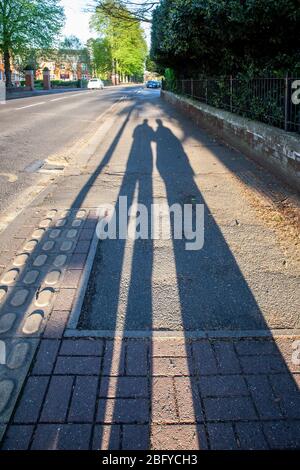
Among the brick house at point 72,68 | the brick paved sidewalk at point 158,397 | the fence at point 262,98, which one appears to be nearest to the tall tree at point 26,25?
the fence at point 262,98

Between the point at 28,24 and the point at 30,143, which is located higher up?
the point at 28,24

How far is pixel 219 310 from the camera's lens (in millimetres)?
3102

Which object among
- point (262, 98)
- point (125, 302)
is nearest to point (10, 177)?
point (125, 302)

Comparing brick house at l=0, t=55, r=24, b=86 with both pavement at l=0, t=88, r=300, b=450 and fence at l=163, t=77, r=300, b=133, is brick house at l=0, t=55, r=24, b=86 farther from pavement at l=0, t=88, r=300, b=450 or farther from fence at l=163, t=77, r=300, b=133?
pavement at l=0, t=88, r=300, b=450

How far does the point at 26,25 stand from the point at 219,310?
5211 cm

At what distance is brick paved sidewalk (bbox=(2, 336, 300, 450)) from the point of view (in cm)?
202

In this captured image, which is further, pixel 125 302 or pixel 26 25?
pixel 26 25

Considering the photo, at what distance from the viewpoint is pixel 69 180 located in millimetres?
6996

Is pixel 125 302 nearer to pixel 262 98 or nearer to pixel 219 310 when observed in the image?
pixel 219 310

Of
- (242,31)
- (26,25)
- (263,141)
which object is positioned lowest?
(263,141)

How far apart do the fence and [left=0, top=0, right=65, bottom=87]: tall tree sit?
40.4 m

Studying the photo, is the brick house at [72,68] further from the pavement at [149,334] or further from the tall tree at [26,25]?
the pavement at [149,334]

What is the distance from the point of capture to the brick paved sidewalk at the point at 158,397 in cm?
202
